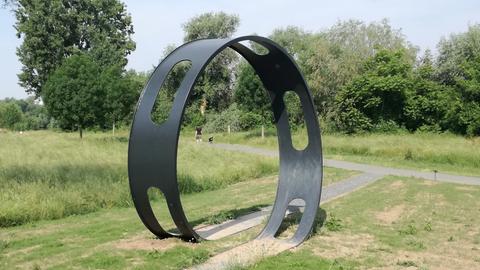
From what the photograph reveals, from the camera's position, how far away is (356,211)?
1180 centimetres

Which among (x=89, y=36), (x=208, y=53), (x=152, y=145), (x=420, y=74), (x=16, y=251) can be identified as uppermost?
(x=89, y=36)

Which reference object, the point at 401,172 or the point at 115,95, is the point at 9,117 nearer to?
the point at 115,95

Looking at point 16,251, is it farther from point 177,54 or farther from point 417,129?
point 417,129

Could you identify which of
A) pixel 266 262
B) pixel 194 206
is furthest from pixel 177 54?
pixel 194 206

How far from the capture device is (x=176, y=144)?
750cm

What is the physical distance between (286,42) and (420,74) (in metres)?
16.6

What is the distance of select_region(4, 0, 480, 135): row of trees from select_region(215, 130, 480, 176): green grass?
374 cm

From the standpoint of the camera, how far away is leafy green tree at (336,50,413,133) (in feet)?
112

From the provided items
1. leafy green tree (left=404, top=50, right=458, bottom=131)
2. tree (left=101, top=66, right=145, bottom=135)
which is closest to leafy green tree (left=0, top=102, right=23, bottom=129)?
tree (left=101, top=66, right=145, bottom=135)

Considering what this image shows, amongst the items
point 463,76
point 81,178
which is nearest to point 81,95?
point 81,178

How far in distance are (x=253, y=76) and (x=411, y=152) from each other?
10.8 m

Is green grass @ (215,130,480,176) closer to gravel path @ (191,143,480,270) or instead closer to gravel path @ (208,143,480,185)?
gravel path @ (208,143,480,185)

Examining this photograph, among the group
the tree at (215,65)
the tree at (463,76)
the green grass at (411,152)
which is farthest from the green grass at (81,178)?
the tree at (215,65)

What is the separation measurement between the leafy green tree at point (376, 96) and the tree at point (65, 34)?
2286cm
